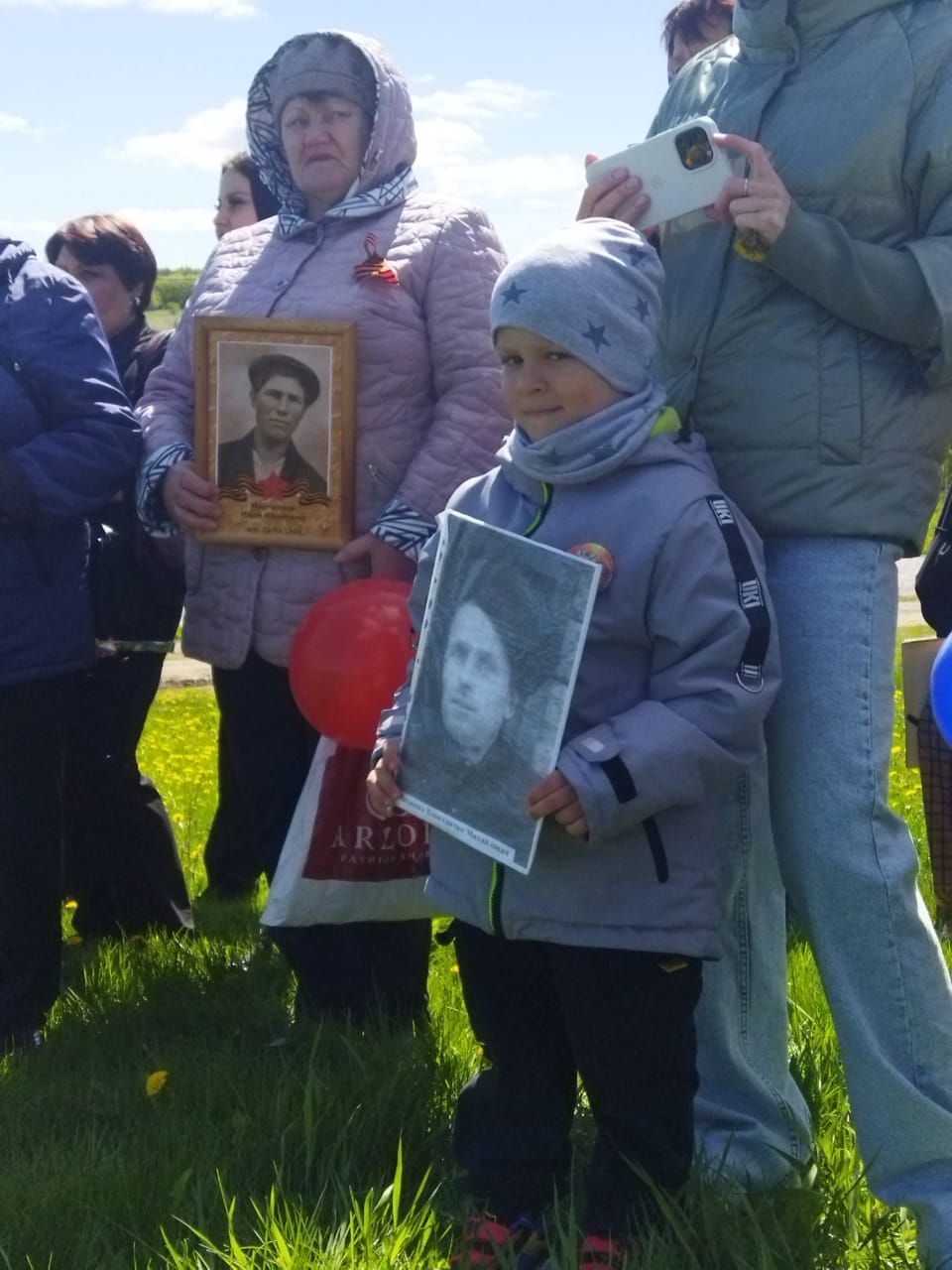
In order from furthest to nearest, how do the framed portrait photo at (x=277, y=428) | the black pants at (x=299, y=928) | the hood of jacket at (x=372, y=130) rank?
the black pants at (x=299, y=928) → the hood of jacket at (x=372, y=130) → the framed portrait photo at (x=277, y=428)

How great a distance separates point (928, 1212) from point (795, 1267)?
209 millimetres

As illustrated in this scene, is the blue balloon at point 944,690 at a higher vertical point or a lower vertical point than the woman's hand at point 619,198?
lower

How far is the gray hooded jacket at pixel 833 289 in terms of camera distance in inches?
105

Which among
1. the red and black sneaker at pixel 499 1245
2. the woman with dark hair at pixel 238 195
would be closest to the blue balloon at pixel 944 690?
the red and black sneaker at pixel 499 1245

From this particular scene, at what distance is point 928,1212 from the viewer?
2.64m

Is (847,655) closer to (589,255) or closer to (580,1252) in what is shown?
(589,255)

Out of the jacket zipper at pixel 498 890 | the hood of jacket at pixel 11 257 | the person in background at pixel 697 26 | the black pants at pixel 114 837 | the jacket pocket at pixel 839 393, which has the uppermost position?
the person in background at pixel 697 26

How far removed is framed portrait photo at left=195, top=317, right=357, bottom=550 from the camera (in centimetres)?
359

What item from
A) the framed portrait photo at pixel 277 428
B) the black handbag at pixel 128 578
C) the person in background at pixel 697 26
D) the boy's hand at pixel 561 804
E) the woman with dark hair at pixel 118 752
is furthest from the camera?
the person in background at pixel 697 26

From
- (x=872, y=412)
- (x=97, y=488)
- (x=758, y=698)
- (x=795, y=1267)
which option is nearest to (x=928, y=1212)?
(x=795, y=1267)

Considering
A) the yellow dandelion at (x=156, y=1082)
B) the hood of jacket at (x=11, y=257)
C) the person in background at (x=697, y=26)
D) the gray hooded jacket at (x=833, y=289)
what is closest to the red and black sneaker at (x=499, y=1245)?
the yellow dandelion at (x=156, y=1082)

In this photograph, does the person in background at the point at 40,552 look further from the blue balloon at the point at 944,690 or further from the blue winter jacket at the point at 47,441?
the blue balloon at the point at 944,690

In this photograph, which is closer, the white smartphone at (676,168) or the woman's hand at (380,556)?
the white smartphone at (676,168)

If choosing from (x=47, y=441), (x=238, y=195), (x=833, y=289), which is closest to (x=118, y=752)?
(x=47, y=441)
